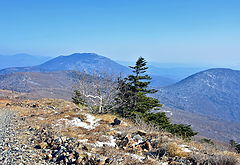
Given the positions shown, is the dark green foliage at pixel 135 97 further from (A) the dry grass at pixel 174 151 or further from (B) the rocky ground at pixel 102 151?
(A) the dry grass at pixel 174 151

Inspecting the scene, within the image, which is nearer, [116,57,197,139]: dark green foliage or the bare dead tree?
the bare dead tree

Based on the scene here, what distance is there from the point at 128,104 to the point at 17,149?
21.2m

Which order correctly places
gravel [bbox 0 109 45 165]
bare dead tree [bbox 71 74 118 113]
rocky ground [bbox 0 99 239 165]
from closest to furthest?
gravel [bbox 0 109 45 165]
rocky ground [bbox 0 99 239 165]
bare dead tree [bbox 71 74 118 113]

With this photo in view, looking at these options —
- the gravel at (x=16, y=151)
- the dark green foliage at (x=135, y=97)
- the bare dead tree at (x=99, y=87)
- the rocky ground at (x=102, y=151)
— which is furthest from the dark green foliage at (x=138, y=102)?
the gravel at (x=16, y=151)

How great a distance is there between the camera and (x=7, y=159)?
21.5 feet

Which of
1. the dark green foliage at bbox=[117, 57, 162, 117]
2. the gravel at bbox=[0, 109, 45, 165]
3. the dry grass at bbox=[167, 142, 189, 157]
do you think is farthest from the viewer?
the dark green foliage at bbox=[117, 57, 162, 117]

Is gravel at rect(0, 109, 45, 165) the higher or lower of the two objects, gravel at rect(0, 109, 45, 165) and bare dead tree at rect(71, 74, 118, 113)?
the lower

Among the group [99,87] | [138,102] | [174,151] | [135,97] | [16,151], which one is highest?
[99,87]

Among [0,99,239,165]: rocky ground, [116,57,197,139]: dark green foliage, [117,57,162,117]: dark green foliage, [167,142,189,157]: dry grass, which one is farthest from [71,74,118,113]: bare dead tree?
[167,142,189,157]: dry grass

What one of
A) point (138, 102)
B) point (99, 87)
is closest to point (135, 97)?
point (138, 102)

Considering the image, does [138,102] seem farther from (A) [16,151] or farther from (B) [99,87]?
(A) [16,151]

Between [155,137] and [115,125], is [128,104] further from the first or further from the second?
[155,137]

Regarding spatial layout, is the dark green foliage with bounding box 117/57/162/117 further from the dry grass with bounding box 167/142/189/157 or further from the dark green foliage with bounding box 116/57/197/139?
the dry grass with bounding box 167/142/189/157

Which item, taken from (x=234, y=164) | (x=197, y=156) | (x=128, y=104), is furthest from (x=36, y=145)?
(x=128, y=104)
